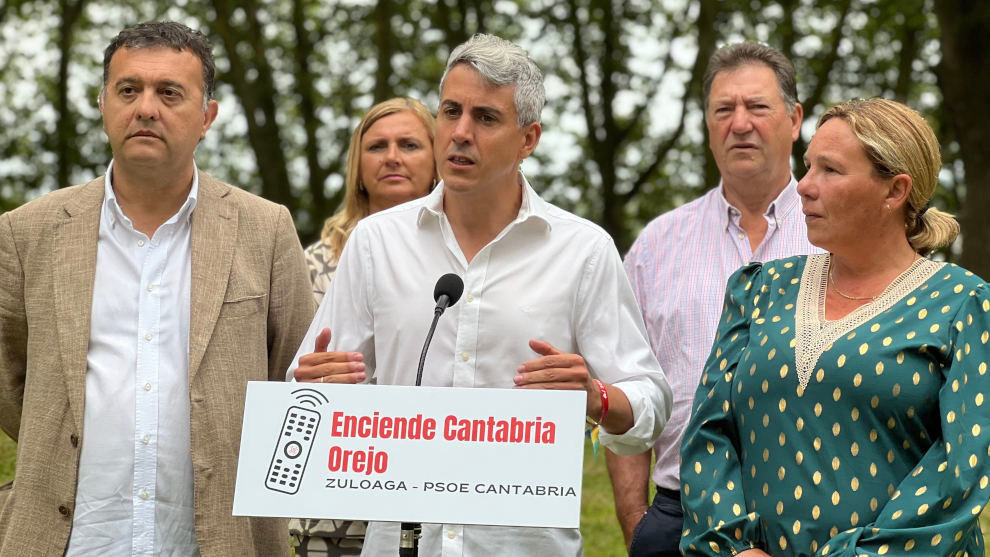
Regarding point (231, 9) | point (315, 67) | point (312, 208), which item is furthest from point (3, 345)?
point (315, 67)

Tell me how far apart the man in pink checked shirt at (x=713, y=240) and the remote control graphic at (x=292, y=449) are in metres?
1.64

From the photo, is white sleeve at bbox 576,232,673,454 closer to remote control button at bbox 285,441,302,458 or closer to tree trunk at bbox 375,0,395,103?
remote control button at bbox 285,441,302,458

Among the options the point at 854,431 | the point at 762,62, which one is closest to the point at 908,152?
the point at 854,431

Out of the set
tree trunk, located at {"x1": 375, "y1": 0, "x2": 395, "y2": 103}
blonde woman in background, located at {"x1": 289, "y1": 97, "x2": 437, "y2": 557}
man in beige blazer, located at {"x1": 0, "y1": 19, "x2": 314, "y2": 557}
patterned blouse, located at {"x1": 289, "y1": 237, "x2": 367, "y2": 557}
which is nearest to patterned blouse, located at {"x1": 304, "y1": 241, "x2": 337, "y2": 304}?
blonde woman in background, located at {"x1": 289, "y1": 97, "x2": 437, "y2": 557}

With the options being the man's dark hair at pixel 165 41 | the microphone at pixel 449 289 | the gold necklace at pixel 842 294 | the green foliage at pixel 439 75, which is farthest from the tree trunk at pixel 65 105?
the gold necklace at pixel 842 294

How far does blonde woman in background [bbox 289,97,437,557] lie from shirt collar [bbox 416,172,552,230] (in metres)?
1.60

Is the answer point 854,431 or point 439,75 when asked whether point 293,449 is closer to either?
point 854,431

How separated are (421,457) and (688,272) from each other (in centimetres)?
180

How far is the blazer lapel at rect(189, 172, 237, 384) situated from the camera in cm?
380

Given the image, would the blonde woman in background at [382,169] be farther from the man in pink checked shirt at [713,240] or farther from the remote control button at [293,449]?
the remote control button at [293,449]

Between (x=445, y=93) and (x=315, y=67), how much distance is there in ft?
58.0

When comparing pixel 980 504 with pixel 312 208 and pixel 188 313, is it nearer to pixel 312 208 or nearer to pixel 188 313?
pixel 188 313

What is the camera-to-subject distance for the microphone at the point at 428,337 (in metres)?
3.07

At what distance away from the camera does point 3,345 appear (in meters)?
3.92
